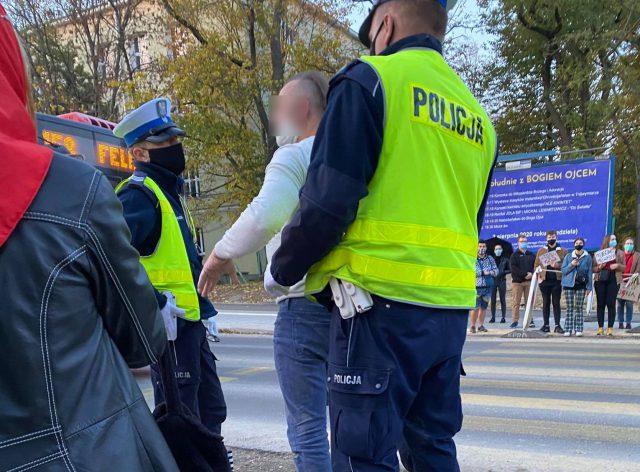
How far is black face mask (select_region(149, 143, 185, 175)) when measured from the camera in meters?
3.07

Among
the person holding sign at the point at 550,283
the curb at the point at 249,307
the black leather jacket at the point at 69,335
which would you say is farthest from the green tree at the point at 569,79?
the black leather jacket at the point at 69,335

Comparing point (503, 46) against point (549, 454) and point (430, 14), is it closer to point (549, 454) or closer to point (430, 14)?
point (549, 454)

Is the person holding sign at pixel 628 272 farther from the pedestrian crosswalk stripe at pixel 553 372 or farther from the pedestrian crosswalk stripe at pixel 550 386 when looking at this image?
the pedestrian crosswalk stripe at pixel 550 386

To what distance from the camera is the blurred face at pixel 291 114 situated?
2729 mm

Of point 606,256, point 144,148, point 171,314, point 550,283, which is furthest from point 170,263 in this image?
point 550,283

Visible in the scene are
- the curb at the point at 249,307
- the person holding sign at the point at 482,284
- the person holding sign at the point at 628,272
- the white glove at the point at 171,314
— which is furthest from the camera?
the curb at the point at 249,307

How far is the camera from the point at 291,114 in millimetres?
2764

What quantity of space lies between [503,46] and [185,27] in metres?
12.4

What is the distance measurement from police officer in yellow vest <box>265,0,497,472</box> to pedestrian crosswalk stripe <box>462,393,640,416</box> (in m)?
4.08

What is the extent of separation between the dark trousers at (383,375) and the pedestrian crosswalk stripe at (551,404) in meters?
4.16

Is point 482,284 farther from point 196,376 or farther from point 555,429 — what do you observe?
point 196,376

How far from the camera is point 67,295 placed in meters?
1.32

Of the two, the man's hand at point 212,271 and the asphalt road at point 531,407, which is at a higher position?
the man's hand at point 212,271

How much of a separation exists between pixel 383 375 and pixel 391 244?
39cm
